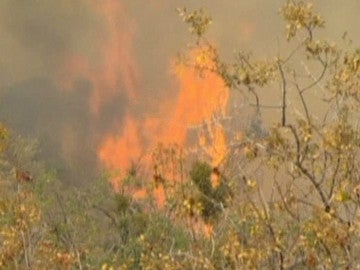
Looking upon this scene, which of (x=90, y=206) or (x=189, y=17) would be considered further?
(x=90, y=206)

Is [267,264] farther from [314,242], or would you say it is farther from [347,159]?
[347,159]

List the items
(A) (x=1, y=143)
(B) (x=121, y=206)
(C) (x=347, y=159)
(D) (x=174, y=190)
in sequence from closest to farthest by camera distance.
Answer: (C) (x=347, y=159) < (D) (x=174, y=190) < (A) (x=1, y=143) < (B) (x=121, y=206)

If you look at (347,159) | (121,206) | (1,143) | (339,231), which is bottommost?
(339,231)

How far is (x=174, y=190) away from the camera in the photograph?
1872cm

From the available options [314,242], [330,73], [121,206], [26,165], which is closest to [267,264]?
[314,242]

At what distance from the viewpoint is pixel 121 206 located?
60.6 m

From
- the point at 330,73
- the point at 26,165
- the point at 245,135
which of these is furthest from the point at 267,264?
the point at 26,165

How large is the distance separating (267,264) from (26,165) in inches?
1904

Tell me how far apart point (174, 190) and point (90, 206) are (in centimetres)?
4485

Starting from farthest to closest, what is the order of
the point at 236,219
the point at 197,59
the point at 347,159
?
the point at 236,219
the point at 197,59
the point at 347,159

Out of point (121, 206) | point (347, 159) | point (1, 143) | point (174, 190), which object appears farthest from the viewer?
point (121, 206)

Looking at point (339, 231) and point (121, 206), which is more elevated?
point (121, 206)

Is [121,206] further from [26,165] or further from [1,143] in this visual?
[1,143]

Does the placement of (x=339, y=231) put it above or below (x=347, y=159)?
below
